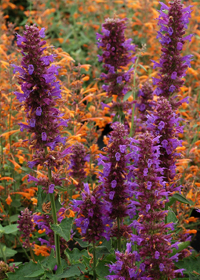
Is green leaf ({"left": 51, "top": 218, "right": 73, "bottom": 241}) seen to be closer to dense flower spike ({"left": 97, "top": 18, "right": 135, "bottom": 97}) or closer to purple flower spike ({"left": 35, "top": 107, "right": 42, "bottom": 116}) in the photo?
purple flower spike ({"left": 35, "top": 107, "right": 42, "bottom": 116})

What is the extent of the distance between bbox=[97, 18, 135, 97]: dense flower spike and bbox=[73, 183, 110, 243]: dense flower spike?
1.23 meters

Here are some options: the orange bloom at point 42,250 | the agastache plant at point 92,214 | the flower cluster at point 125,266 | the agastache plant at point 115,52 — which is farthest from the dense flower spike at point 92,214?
the agastache plant at point 115,52

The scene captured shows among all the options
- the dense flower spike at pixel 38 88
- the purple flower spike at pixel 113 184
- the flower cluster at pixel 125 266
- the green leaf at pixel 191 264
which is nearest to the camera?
the flower cluster at pixel 125 266

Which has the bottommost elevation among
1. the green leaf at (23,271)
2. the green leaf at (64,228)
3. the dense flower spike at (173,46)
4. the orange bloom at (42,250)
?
the orange bloom at (42,250)

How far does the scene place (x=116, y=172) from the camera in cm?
216

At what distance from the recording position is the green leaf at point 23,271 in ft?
7.91

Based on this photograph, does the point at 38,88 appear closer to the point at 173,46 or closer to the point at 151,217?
the point at 151,217

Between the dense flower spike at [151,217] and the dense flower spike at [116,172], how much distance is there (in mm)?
160

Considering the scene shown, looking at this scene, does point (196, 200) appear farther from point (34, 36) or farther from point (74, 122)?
point (34, 36)

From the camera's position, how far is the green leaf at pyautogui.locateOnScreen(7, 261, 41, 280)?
2410 millimetres

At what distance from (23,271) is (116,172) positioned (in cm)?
97

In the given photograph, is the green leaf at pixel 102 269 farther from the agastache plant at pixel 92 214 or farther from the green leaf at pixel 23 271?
the green leaf at pixel 23 271

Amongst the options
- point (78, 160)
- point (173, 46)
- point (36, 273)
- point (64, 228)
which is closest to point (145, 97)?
point (173, 46)

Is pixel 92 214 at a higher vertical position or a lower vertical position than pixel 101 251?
higher
